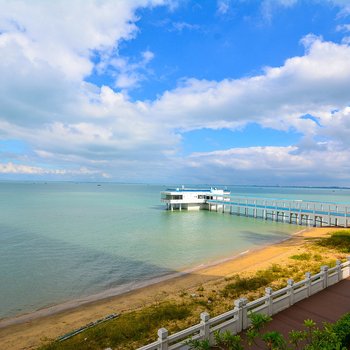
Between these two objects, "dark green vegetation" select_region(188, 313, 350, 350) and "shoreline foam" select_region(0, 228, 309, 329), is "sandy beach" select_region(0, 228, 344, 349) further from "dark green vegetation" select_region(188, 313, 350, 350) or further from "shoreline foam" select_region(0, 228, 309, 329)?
"dark green vegetation" select_region(188, 313, 350, 350)

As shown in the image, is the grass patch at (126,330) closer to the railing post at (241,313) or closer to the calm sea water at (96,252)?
the railing post at (241,313)

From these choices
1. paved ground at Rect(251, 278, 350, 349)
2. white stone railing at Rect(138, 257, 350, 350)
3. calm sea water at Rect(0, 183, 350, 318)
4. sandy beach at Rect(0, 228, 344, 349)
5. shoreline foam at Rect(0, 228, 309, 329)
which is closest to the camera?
white stone railing at Rect(138, 257, 350, 350)

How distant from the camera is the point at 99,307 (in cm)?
1445

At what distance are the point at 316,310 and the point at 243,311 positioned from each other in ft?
11.3

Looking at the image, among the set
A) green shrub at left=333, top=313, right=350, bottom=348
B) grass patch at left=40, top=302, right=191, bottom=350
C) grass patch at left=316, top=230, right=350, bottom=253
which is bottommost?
grass patch at left=40, top=302, right=191, bottom=350

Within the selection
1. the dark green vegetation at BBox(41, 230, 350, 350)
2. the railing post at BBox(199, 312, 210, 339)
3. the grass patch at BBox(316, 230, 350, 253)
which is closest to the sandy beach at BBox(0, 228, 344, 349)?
the dark green vegetation at BBox(41, 230, 350, 350)

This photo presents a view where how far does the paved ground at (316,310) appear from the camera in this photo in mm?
8914

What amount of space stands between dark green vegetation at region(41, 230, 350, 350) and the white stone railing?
0.50 meters

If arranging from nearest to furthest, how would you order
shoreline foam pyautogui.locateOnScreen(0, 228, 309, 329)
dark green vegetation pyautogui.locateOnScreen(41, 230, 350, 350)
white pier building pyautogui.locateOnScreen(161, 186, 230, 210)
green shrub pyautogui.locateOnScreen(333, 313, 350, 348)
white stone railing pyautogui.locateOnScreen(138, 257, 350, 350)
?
1. green shrub pyautogui.locateOnScreen(333, 313, 350, 348)
2. white stone railing pyautogui.locateOnScreen(138, 257, 350, 350)
3. dark green vegetation pyautogui.locateOnScreen(41, 230, 350, 350)
4. shoreline foam pyautogui.locateOnScreen(0, 228, 309, 329)
5. white pier building pyautogui.locateOnScreen(161, 186, 230, 210)

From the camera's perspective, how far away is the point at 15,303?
15.3 meters

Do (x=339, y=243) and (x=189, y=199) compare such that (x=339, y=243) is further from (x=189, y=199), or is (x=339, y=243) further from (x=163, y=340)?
(x=189, y=199)

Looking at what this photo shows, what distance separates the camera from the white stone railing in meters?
6.79

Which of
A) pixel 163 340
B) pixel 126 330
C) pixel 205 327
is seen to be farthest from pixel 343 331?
pixel 126 330

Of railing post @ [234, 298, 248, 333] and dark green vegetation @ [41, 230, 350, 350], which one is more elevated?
railing post @ [234, 298, 248, 333]
